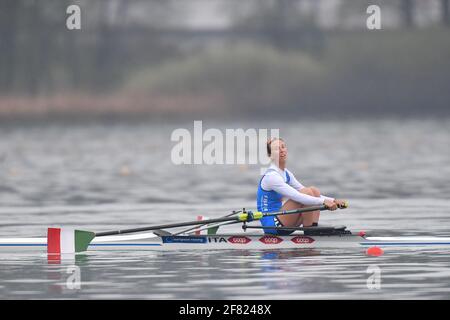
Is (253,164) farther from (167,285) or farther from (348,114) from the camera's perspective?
(348,114)

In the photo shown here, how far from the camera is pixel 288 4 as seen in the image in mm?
77562

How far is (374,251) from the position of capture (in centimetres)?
1731

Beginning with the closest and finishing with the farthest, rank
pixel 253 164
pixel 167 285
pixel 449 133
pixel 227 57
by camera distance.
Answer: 1. pixel 167 285
2. pixel 253 164
3. pixel 449 133
4. pixel 227 57

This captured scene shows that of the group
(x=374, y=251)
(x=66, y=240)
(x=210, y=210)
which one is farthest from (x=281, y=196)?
(x=210, y=210)

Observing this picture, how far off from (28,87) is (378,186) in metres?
49.9

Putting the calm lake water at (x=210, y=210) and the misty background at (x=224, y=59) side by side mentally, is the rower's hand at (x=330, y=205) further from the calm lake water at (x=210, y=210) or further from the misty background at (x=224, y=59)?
the misty background at (x=224, y=59)

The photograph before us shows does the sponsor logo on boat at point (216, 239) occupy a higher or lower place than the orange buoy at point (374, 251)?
higher

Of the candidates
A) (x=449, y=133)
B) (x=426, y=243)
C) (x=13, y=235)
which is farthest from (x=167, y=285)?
(x=449, y=133)

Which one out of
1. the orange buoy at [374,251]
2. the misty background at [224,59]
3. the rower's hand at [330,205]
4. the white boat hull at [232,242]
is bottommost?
the orange buoy at [374,251]

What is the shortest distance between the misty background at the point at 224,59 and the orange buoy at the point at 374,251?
2181 inches

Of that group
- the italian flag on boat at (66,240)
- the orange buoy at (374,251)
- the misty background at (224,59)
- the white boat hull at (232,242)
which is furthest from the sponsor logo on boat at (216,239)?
the misty background at (224,59)

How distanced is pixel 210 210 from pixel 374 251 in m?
7.34

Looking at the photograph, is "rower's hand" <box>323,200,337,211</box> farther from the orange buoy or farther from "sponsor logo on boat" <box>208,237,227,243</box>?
"sponsor logo on boat" <box>208,237,227,243</box>

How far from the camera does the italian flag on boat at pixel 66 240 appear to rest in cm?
1745
